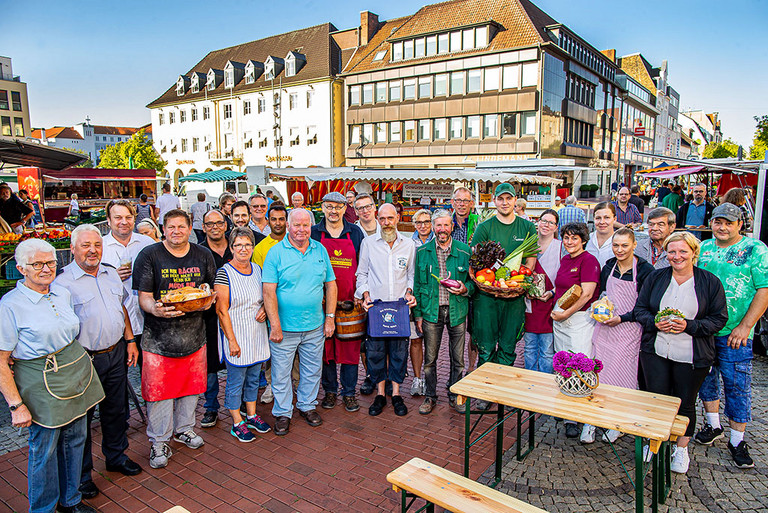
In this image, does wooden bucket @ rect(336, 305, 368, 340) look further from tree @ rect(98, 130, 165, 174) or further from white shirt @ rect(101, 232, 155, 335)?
tree @ rect(98, 130, 165, 174)

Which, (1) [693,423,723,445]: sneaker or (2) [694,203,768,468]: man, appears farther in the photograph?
(1) [693,423,723,445]: sneaker

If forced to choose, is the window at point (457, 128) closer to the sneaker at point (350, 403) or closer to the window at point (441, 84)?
the window at point (441, 84)

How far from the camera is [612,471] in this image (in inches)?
157

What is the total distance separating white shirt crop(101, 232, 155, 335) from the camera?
441 cm

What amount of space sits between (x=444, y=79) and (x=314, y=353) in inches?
1183

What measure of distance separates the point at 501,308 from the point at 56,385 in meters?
3.73

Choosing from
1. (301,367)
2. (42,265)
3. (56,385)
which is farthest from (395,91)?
(56,385)

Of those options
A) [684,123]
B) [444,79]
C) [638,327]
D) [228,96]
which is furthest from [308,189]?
[684,123]

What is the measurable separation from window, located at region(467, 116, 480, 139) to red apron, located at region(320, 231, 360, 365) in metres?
27.7

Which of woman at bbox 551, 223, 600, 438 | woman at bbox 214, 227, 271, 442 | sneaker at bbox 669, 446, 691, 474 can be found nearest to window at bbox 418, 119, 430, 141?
woman at bbox 551, 223, 600, 438

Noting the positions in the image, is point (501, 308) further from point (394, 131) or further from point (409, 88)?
point (394, 131)

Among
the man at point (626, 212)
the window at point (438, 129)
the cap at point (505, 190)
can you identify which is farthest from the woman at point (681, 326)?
the window at point (438, 129)

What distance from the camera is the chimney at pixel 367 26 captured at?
37022mm

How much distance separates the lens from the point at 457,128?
31.9 meters
